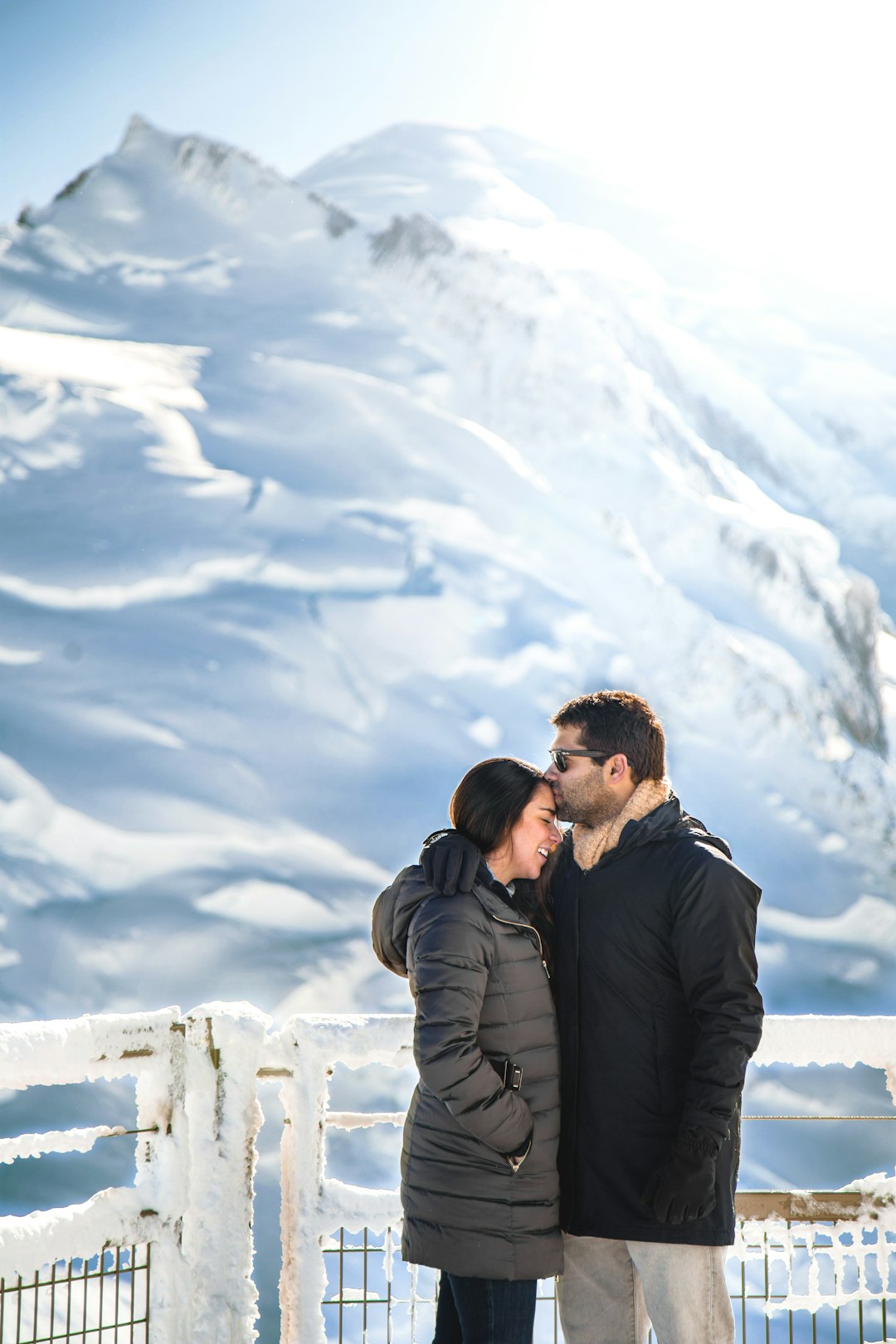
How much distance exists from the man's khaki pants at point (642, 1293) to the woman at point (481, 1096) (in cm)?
16

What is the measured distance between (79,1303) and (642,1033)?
548cm

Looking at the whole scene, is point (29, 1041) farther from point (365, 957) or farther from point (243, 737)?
point (243, 737)

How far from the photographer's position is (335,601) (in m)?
10.3

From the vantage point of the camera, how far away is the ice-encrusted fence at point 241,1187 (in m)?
2.15

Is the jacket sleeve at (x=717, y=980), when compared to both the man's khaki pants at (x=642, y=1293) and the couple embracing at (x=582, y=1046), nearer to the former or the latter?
the couple embracing at (x=582, y=1046)

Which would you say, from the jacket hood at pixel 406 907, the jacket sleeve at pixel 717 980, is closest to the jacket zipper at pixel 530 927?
the jacket hood at pixel 406 907

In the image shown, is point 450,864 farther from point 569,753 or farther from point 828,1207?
point 828,1207

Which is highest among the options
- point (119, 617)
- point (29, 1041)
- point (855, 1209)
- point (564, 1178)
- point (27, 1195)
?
point (119, 617)

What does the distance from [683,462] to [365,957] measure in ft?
23.5

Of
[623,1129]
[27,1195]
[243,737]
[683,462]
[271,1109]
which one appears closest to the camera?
[623,1129]

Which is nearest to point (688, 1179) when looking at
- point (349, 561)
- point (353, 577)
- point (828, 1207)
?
point (828, 1207)

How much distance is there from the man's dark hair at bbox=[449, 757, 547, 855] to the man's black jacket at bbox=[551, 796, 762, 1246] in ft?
0.61

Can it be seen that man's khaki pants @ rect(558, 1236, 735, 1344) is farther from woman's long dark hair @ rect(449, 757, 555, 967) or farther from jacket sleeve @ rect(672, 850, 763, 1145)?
woman's long dark hair @ rect(449, 757, 555, 967)

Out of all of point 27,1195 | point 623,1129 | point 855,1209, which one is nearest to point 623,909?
point 623,1129
